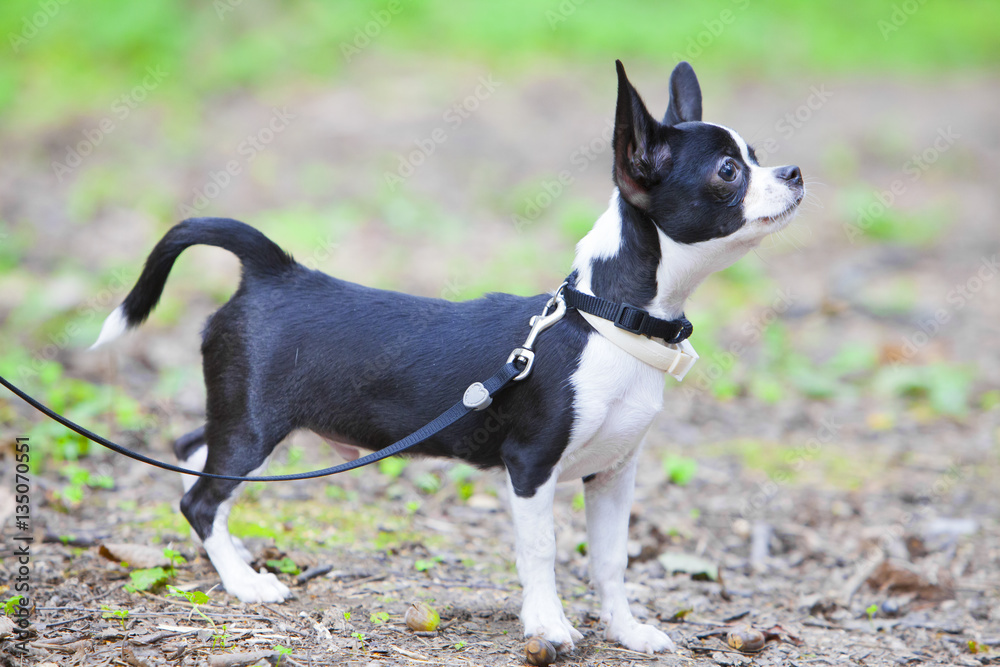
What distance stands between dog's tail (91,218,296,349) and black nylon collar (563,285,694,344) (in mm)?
1138

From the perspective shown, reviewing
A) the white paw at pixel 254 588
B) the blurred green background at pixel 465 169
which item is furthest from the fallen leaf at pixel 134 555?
the blurred green background at pixel 465 169

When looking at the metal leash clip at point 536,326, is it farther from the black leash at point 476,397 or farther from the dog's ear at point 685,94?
the dog's ear at point 685,94

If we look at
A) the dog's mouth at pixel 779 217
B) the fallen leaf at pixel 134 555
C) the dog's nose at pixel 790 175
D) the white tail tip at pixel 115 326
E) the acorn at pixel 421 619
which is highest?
the dog's nose at pixel 790 175

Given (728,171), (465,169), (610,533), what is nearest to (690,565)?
(610,533)

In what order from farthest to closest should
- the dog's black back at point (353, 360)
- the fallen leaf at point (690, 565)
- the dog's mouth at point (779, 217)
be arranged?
the fallen leaf at point (690, 565)
the dog's black back at point (353, 360)
the dog's mouth at point (779, 217)

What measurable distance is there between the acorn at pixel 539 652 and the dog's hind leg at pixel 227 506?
96 centimetres

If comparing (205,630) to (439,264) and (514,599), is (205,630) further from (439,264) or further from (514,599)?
(439,264)

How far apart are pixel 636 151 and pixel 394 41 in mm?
11156

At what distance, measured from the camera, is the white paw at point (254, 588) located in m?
3.27

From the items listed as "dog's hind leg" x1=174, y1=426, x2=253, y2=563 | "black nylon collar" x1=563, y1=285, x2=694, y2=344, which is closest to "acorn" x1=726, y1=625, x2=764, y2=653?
"black nylon collar" x1=563, y1=285, x2=694, y2=344

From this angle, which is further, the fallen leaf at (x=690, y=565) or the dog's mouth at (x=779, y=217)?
the fallen leaf at (x=690, y=565)

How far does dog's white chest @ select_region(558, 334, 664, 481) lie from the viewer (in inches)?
116

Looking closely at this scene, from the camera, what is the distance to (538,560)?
3043mm

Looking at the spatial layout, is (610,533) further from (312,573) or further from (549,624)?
(312,573)
